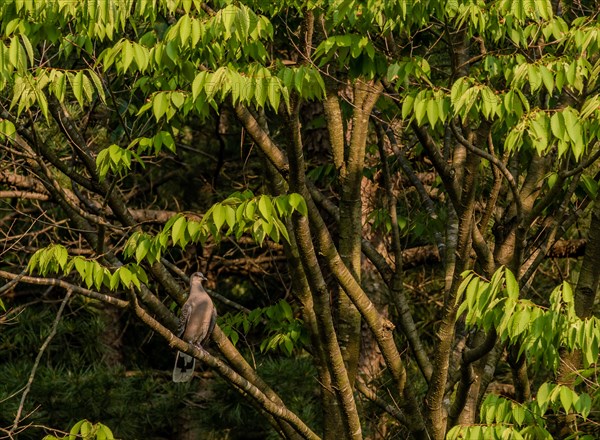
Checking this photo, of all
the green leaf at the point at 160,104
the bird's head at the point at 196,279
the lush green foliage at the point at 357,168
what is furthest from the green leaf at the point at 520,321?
the bird's head at the point at 196,279

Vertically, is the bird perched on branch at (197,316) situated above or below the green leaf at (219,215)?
below

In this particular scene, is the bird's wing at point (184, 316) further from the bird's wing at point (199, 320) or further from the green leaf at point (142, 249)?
the green leaf at point (142, 249)

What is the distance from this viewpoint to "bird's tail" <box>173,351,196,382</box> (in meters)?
7.75

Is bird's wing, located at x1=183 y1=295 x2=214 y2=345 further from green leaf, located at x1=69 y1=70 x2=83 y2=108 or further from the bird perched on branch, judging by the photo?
green leaf, located at x1=69 y1=70 x2=83 y2=108

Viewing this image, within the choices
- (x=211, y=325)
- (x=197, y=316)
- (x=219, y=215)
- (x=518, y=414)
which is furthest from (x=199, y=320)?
(x=518, y=414)

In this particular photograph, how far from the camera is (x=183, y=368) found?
788 centimetres

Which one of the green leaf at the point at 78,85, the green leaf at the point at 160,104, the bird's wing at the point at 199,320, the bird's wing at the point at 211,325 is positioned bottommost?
the bird's wing at the point at 199,320

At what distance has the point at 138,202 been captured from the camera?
35.0ft

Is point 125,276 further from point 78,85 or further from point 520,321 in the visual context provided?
point 520,321

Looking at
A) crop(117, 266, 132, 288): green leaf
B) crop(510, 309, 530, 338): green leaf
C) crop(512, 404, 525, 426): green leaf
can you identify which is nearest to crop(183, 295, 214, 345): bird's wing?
crop(117, 266, 132, 288): green leaf

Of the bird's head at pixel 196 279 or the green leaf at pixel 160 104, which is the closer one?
the green leaf at pixel 160 104

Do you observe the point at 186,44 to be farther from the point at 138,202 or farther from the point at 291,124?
the point at 138,202

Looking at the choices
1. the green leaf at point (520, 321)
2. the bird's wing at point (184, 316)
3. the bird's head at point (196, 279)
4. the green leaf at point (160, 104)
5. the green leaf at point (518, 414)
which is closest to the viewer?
the green leaf at point (520, 321)

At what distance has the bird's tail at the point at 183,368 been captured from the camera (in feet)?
25.4
